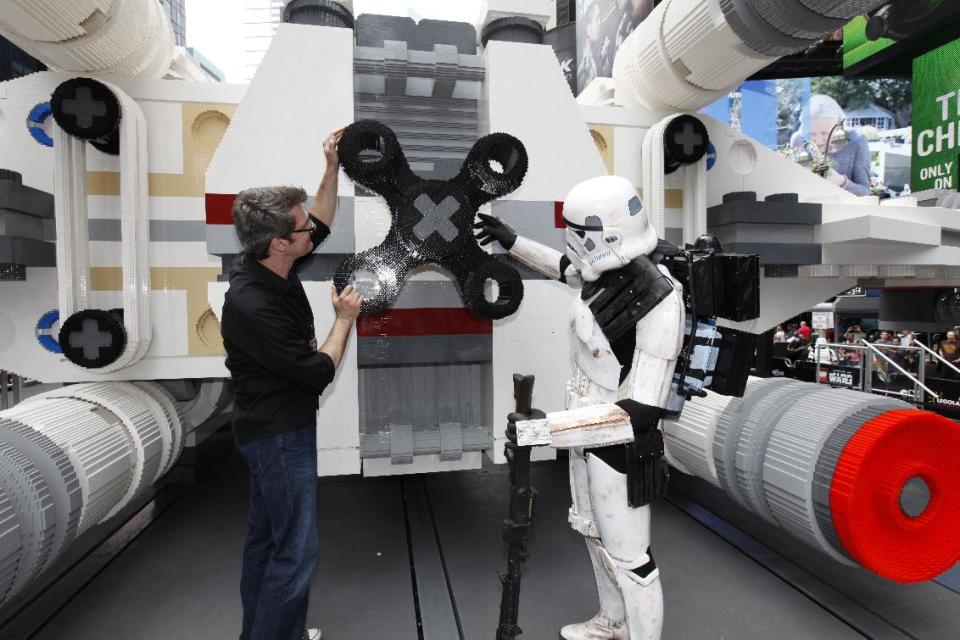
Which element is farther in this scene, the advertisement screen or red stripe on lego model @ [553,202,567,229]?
A: the advertisement screen

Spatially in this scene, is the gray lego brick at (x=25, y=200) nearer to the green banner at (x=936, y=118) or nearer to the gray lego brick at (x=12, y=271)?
the gray lego brick at (x=12, y=271)

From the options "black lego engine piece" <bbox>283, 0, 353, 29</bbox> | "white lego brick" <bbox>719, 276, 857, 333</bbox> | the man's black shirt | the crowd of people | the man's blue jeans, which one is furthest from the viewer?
the crowd of people

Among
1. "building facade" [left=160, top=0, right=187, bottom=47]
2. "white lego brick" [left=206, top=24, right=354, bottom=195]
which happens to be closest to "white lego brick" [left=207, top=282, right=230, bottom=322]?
"white lego brick" [left=206, top=24, right=354, bottom=195]

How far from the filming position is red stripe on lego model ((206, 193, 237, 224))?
214 centimetres

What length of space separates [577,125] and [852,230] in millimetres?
1591

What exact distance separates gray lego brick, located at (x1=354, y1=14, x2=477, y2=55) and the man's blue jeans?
5.86 feet

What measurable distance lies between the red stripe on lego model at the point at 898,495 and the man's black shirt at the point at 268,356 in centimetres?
177

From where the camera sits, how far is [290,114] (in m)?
2.18

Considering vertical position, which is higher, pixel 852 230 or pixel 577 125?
pixel 577 125

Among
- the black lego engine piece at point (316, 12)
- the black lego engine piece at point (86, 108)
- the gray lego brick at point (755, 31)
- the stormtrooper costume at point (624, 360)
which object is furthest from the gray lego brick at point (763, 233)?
the black lego engine piece at point (86, 108)

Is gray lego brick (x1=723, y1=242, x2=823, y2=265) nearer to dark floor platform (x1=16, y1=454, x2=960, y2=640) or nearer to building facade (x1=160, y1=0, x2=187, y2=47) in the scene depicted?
dark floor platform (x1=16, y1=454, x2=960, y2=640)

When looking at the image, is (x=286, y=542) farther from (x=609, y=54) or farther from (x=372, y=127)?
(x=609, y=54)

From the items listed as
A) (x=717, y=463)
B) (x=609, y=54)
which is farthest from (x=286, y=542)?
(x=609, y=54)

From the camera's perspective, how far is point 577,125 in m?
2.37
